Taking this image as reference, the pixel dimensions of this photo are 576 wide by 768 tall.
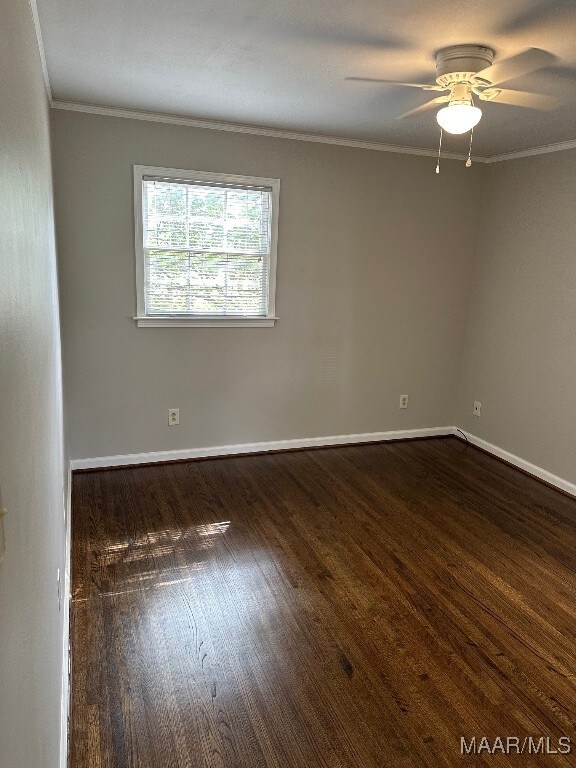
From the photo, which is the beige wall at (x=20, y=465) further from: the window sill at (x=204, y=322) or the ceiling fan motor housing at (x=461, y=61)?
the window sill at (x=204, y=322)

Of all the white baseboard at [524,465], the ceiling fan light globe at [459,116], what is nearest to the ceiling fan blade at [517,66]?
the ceiling fan light globe at [459,116]

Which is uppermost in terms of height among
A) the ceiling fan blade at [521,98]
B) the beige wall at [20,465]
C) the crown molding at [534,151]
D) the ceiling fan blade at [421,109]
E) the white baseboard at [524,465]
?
the crown molding at [534,151]

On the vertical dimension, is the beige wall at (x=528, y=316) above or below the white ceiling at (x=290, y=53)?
below

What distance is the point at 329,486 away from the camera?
3.81 metres

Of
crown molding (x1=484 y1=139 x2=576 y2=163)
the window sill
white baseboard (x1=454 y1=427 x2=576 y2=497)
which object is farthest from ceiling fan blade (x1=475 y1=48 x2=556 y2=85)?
white baseboard (x1=454 y1=427 x2=576 y2=497)

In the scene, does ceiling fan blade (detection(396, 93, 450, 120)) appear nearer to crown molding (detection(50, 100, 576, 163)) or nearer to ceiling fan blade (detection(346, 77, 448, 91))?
ceiling fan blade (detection(346, 77, 448, 91))

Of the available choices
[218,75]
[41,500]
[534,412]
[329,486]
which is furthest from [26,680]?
[534,412]

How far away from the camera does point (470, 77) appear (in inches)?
93.0

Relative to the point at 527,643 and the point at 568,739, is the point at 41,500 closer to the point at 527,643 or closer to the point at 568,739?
the point at 568,739

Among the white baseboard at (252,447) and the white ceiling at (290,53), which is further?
the white baseboard at (252,447)

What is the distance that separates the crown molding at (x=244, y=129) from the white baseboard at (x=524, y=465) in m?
2.44

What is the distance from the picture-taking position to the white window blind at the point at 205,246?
366 centimetres

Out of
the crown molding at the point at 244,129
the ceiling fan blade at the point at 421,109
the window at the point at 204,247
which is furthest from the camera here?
the window at the point at 204,247

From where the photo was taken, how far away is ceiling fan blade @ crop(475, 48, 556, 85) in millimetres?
2193
